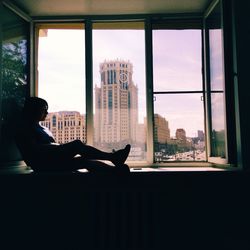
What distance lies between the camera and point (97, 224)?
3.23 m

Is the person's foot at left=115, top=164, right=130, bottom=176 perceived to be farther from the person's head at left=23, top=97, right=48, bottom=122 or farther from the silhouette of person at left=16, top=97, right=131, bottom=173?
the person's head at left=23, top=97, right=48, bottom=122

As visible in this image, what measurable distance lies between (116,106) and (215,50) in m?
1.29

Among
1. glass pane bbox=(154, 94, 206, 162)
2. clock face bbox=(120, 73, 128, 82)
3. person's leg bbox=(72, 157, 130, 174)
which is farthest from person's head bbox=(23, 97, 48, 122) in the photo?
glass pane bbox=(154, 94, 206, 162)

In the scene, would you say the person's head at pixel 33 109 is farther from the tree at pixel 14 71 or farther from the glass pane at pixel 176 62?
the glass pane at pixel 176 62

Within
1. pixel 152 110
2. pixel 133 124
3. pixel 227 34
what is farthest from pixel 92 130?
pixel 227 34

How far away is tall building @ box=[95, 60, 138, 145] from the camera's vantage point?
159 inches

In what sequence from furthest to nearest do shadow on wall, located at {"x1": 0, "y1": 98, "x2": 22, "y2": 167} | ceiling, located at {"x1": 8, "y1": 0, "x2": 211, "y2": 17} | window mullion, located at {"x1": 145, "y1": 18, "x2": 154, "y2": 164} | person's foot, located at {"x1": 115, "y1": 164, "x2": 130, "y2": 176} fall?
window mullion, located at {"x1": 145, "y1": 18, "x2": 154, "y2": 164}, ceiling, located at {"x1": 8, "y1": 0, "x2": 211, "y2": 17}, shadow on wall, located at {"x1": 0, "y1": 98, "x2": 22, "y2": 167}, person's foot, located at {"x1": 115, "y1": 164, "x2": 130, "y2": 176}

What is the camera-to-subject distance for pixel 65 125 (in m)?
4.07

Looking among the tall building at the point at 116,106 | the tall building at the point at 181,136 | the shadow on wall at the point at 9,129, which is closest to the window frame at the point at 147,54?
the tall building at the point at 116,106

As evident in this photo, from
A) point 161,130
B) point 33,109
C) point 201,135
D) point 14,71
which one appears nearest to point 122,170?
point 161,130

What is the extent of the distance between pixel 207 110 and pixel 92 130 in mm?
1385

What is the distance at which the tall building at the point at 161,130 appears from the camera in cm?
403

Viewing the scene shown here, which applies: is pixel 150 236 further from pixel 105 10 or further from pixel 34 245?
pixel 105 10

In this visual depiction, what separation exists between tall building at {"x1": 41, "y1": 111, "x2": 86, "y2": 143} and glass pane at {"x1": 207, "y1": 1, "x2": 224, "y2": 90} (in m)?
1.61
